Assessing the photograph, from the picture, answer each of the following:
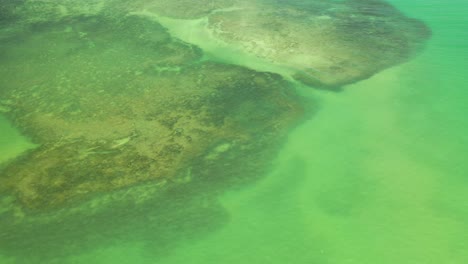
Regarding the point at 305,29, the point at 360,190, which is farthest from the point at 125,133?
the point at 305,29

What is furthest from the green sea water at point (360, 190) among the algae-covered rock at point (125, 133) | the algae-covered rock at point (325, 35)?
the algae-covered rock at point (325, 35)

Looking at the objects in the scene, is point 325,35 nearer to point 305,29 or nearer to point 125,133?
point 305,29

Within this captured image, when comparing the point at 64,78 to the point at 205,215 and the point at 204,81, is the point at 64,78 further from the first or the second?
the point at 205,215

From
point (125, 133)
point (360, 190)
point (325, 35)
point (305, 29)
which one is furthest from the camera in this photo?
point (305, 29)

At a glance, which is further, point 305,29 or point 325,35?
point 305,29

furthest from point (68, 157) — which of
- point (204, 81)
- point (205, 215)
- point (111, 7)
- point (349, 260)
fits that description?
point (111, 7)

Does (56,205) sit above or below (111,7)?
below

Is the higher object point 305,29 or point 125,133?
point 305,29

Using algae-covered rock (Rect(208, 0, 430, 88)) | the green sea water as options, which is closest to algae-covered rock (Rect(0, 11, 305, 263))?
the green sea water

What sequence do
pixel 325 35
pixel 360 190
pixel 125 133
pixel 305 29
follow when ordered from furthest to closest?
pixel 305 29 → pixel 325 35 → pixel 125 133 → pixel 360 190

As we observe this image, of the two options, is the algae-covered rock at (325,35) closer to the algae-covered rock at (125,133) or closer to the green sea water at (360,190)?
the green sea water at (360,190)
